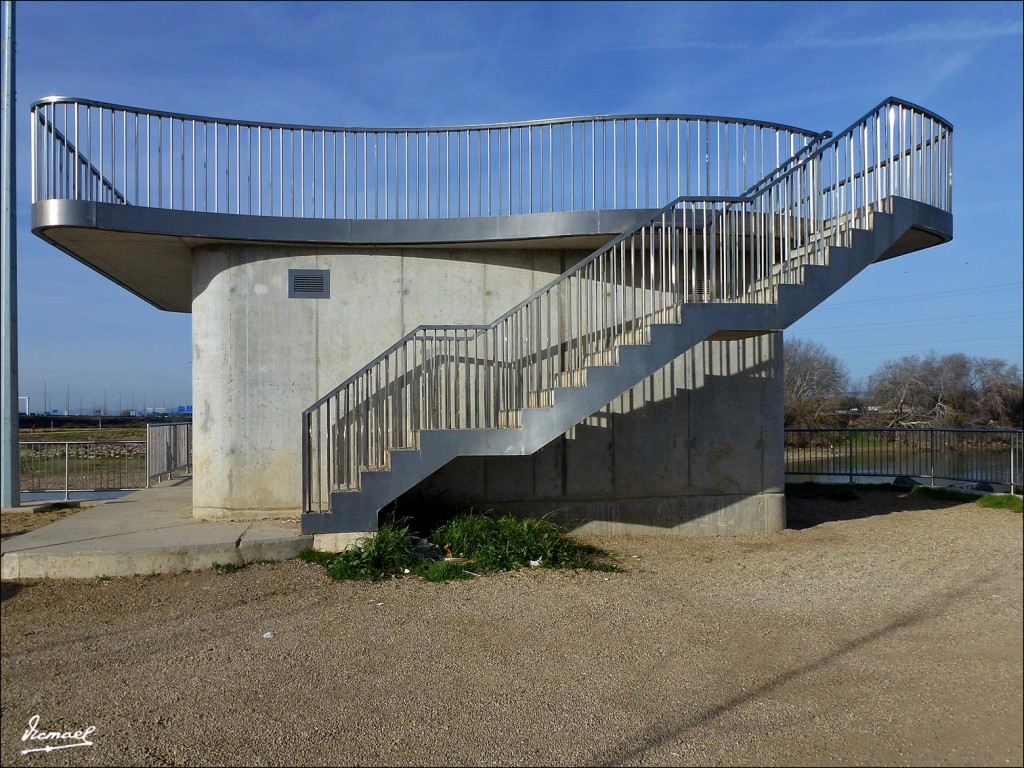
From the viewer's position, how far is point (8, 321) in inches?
338

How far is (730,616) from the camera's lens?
5.54 m

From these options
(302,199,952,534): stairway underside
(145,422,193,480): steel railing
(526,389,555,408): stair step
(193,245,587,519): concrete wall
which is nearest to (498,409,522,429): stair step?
(302,199,952,534): stairway underside

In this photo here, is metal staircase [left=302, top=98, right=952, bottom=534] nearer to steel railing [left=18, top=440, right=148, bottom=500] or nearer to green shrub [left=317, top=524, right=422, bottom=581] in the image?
green shrub [left=317, top=524, right=422, bottom=581]

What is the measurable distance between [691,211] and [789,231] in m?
1.09

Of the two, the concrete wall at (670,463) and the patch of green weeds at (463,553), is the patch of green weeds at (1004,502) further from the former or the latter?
the concrete wall at (670,463)

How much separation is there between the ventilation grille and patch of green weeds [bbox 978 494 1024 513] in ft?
26.1

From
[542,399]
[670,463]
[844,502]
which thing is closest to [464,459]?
[542,399]

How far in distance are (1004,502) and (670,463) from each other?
774 cm

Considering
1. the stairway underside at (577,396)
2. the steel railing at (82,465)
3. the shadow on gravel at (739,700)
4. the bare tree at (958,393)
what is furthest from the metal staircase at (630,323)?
the steel railing at (82,465)

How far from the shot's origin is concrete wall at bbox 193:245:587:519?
9250mm

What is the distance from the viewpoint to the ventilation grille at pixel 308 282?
9.34 m

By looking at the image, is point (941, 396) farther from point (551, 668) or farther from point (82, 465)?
point (82, 465)

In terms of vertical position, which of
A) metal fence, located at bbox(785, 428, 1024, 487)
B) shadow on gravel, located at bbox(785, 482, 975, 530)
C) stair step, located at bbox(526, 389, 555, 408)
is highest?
stair step, located at bbox(526, 389, 555, 408)

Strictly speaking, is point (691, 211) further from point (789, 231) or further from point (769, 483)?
point (769, 483)
